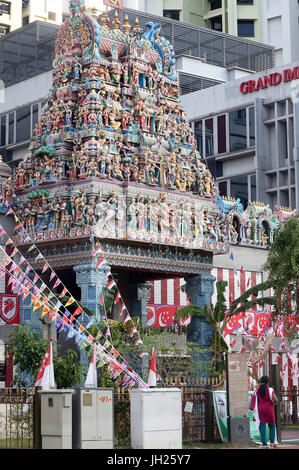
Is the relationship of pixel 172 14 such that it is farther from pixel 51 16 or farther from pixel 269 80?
pixel 269 80

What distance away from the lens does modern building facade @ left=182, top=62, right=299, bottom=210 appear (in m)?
65.9

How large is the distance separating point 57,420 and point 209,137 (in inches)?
1918

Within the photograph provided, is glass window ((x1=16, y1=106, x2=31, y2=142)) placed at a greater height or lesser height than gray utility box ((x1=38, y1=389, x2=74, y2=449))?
greater

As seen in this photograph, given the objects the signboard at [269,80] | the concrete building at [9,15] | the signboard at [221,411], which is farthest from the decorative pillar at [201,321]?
the concrete building at [9,15]

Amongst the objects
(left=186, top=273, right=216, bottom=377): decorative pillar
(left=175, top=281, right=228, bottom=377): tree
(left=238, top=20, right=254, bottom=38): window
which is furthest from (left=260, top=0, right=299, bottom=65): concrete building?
(left=175, top=281, right=228, bottom=377): tree

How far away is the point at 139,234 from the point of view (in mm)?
37906

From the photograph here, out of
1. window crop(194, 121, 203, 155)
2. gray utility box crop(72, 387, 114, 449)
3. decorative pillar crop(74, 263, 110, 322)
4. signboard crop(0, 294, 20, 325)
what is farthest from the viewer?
window crop(194, 121, 203, 155)

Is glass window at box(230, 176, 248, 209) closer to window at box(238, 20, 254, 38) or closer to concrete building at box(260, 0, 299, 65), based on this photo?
concrete building at box(260, 0, 299, 65)

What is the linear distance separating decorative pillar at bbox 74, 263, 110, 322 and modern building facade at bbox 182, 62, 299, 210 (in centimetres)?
3021

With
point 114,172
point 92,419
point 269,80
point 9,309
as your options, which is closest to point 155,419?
point 92,419

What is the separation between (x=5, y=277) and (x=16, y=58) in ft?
123
